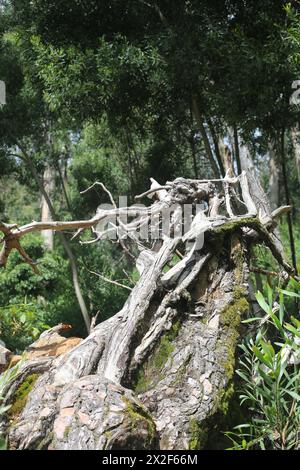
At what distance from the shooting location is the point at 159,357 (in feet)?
8.91

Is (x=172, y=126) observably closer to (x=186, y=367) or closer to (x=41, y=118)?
(x=41, y=118)

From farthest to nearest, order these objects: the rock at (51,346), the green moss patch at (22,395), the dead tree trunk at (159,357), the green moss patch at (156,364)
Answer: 1. the rock at (51,346)
2. the green moss patch at (156,364)
3. the green moss patch at (22,395)
4. the dead tree trunk at (159,357)

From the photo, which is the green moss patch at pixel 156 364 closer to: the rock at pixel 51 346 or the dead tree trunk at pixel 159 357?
the dead tree trunk at pixel 159 357

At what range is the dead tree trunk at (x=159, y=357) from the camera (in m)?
2.00

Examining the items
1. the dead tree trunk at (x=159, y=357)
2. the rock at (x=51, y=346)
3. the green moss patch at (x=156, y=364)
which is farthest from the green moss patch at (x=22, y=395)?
the rock at (x=51, y=346)

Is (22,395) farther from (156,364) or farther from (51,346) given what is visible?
(51,346)

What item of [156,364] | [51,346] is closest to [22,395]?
[156,364]

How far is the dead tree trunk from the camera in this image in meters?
2.00

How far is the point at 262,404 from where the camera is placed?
2.40 metres

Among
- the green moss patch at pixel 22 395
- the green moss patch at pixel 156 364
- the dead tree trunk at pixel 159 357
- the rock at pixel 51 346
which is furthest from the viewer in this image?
the rock at pixel 51 346

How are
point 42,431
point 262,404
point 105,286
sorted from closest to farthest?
point 42,431, point 262,404, point 105,286

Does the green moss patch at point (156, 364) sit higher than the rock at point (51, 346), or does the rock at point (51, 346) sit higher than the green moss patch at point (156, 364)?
the green moss patch at point (156, 364)

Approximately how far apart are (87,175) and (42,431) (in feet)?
31.0

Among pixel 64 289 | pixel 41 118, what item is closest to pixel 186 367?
pixel 41 118
